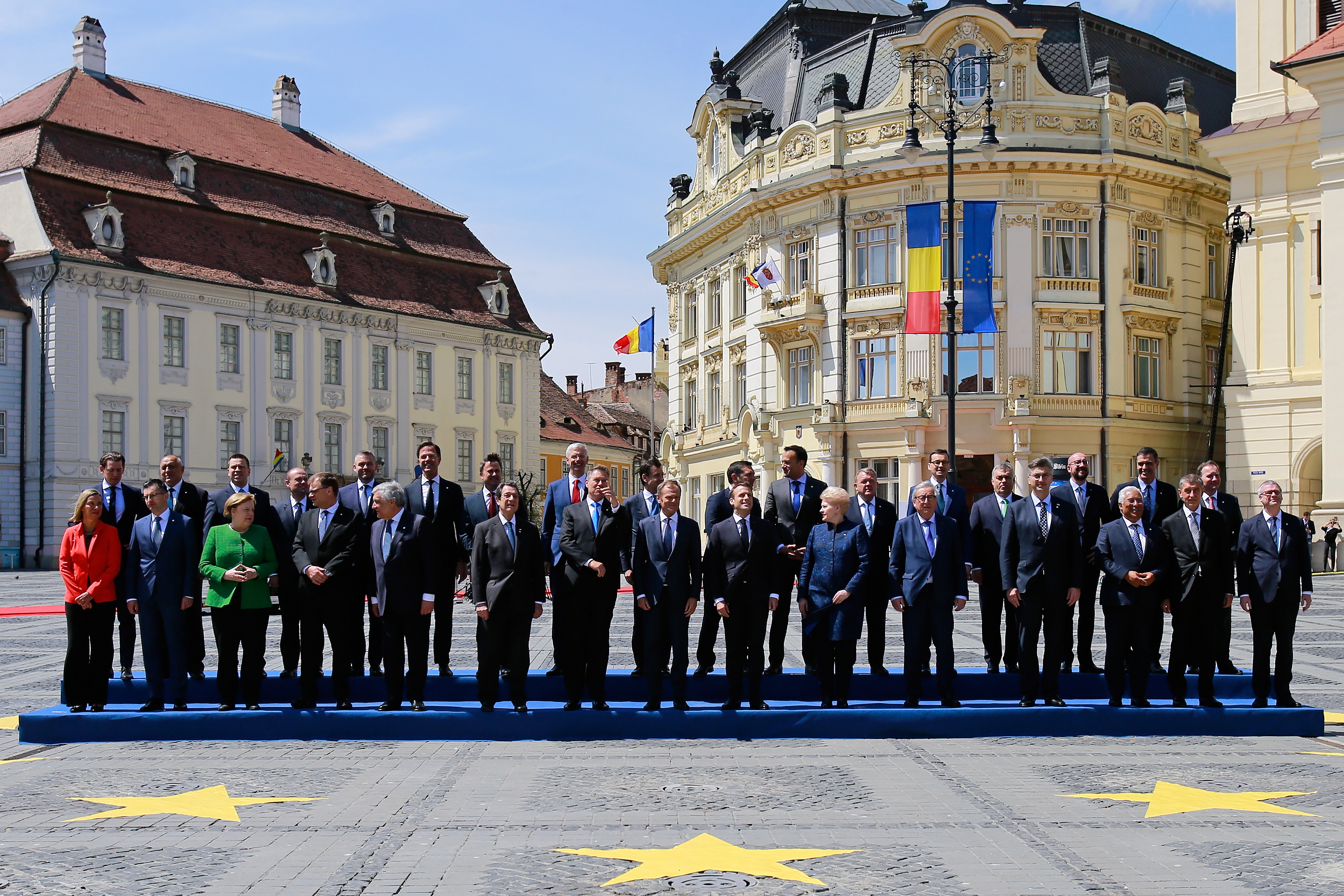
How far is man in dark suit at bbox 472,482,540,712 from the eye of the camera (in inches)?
430

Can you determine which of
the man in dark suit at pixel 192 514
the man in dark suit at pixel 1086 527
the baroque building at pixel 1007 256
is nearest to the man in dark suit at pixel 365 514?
the man in dark suit at pixel 192 514

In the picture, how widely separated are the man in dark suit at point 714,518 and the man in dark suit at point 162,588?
3.64 m

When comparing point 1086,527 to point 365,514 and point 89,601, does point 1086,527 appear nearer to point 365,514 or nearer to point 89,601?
point 365,514

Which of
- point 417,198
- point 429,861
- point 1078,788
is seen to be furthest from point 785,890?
point 417,198

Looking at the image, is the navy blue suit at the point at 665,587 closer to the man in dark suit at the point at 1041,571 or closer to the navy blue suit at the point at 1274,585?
the man in dark suit at the point at 1041,571

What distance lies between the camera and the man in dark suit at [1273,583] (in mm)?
11133

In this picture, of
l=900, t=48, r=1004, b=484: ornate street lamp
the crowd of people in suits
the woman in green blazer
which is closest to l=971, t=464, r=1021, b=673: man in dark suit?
the crowd of people in suits

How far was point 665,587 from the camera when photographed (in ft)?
37.3

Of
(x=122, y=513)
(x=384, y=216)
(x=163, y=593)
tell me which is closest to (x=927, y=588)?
(x=163, y=593)

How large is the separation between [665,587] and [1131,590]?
366 cm

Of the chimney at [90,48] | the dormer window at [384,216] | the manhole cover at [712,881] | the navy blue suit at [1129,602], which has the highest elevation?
the chimney at [90,48]

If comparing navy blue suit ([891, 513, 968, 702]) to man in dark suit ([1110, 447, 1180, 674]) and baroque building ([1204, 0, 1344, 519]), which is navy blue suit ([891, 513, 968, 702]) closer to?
man in dark suit ([1110, 447, 1180, 674])

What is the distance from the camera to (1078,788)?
8516mm

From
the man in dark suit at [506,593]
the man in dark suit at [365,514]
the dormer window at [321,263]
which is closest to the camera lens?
the man in dark suit at [506,593]
